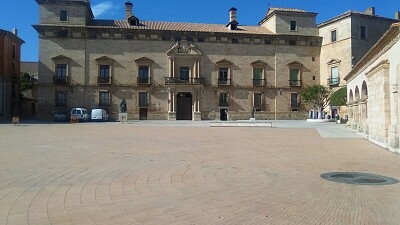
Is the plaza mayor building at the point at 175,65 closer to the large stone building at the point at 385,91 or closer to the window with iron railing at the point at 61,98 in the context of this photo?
the window with iron railing at the point at 61,98

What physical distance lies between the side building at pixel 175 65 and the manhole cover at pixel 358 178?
1536 inches

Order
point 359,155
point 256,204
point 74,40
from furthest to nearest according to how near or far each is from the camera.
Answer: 1. point 74,40
2. point 359,155
3. point 256,204

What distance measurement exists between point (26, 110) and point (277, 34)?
132 ft

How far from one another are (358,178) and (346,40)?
42450 millimetres

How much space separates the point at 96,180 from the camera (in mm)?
6285

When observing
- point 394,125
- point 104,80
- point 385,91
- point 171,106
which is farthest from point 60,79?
point 394,125

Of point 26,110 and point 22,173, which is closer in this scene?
point 22,173

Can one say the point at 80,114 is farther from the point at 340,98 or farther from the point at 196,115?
the point at 340,98

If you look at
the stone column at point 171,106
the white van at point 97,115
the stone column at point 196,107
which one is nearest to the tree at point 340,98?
the stone column at point 196,107

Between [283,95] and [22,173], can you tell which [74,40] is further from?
[22,173]

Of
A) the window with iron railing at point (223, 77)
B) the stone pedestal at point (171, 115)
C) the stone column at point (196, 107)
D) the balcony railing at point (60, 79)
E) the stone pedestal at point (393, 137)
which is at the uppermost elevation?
the window with iron railing at point (223, 77)

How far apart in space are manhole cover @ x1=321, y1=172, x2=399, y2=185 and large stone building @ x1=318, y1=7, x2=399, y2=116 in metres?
40.2

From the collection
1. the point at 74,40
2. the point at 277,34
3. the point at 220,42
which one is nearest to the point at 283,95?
the point at 277,34

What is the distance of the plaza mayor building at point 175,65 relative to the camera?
43.9 meters
